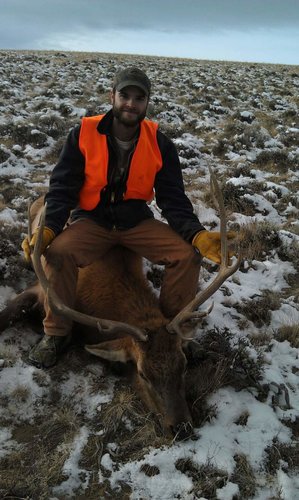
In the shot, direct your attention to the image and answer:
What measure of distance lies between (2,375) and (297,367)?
8.12 feet

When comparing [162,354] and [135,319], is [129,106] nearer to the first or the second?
[135,319]

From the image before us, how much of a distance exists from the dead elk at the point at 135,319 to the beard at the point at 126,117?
1051mm

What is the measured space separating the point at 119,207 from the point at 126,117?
809mm

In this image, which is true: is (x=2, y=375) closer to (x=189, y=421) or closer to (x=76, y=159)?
Answer: (x=189, y=421)

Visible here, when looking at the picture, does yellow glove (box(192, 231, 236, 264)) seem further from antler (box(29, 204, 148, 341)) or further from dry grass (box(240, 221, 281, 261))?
dry grass (box(240, 221, 281, 261))

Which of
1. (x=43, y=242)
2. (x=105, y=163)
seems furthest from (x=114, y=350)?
(x=105, y=163)

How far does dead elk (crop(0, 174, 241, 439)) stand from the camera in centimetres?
325

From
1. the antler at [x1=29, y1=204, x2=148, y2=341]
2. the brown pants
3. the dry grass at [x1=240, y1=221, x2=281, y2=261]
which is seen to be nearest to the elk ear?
the antler at [x1=29, y1=204, x2=148, y2=341]

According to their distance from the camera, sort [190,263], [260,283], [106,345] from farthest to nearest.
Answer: [260,283]
[190,263]
[106,345]

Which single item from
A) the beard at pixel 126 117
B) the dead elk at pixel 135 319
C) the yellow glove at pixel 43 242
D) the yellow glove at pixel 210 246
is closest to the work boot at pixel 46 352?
the dead elk at pixel 135 319

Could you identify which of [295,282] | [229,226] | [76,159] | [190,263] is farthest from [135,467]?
[229,226]

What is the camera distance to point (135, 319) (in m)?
3.69

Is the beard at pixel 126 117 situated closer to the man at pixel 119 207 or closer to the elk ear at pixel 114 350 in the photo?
the man at pixel 119 207

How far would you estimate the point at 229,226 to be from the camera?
6285mm
